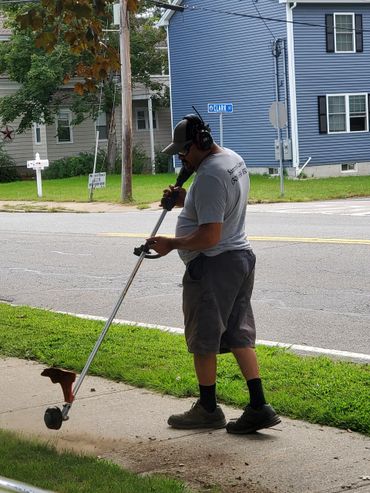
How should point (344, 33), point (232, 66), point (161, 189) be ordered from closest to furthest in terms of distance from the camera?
1. point (161, 189)
2. point (344, 33)
3. point (232, 66)

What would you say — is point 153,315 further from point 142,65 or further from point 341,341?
point 142,65

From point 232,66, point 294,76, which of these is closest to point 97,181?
point 294,76

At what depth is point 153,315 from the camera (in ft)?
34.2

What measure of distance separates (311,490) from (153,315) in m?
5.83

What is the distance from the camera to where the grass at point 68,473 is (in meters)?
4.67

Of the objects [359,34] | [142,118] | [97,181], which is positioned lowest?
[97,181]

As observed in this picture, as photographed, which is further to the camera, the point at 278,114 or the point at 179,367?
the point at 278,114

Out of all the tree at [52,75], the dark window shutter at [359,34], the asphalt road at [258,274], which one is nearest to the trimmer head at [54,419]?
the asphalt road at [258,274]

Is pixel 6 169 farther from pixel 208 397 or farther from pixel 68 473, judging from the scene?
pixel 68 473

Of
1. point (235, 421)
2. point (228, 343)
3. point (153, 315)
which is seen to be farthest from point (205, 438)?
point (153, 315)

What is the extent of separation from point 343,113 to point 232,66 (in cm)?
472

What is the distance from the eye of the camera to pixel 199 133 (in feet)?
18.6

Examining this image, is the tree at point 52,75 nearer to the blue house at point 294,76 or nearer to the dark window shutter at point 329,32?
the blue house at point 294,76

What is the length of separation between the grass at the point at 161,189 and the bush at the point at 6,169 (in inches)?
177
